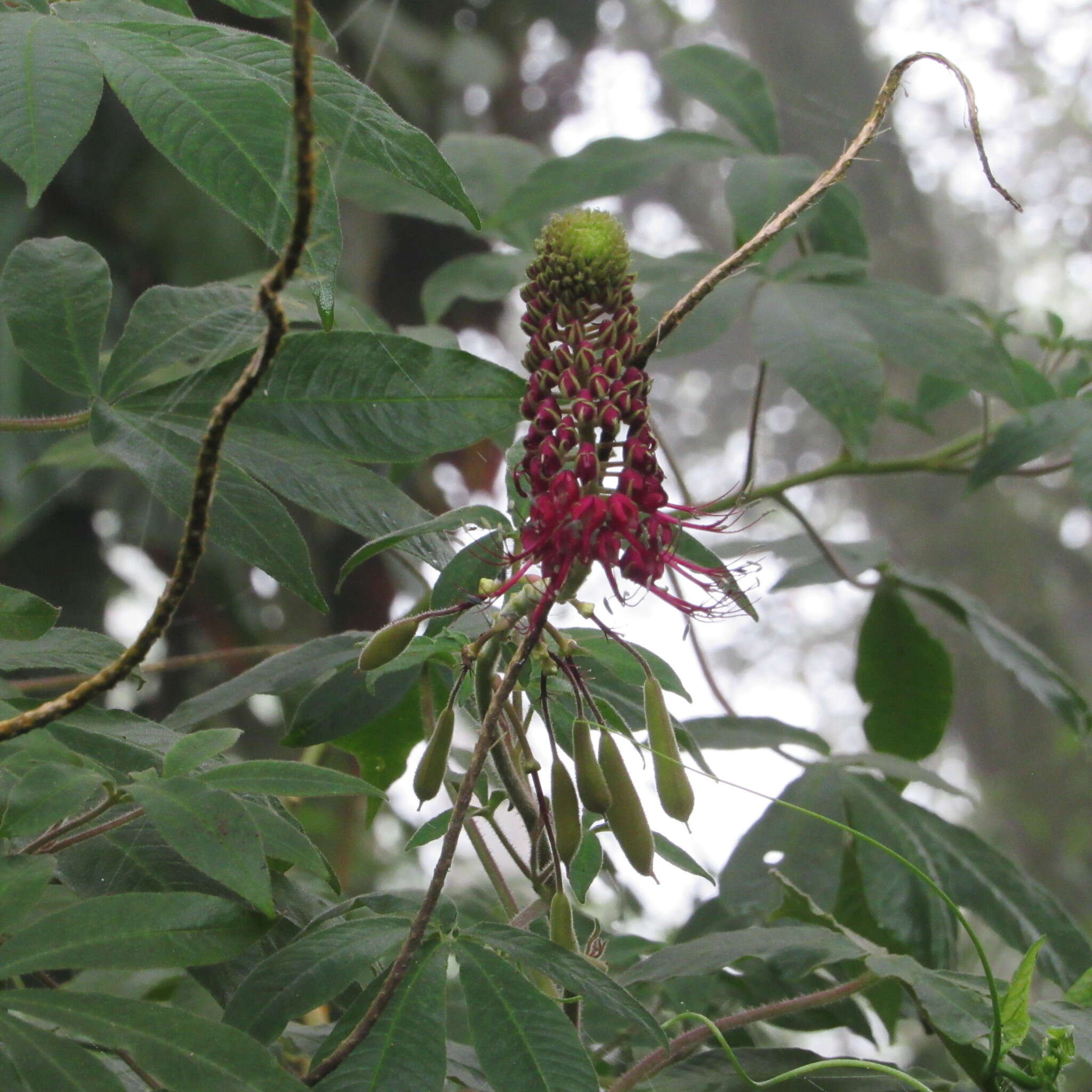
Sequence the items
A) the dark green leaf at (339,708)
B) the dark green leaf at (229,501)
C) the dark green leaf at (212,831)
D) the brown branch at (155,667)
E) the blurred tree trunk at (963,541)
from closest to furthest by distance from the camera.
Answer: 1. the dark green leaf at (212,831)
2. the dark green leaf at (229,501)
3. the dark green leaf at (339,708)
4. the brown branch at (155,667)
5. the blurred tree trunk at (963,541)

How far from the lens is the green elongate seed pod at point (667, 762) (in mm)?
499

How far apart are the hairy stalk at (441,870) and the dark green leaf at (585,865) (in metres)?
0.14

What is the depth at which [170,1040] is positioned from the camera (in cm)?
40

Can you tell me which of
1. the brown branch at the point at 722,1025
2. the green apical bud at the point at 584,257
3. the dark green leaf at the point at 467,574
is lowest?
the brown branch at the point at 722,1025

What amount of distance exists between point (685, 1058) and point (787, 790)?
31 cm

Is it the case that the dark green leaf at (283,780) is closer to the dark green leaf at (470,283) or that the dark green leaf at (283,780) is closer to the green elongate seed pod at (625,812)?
the green elongate seed pod at (625,812)

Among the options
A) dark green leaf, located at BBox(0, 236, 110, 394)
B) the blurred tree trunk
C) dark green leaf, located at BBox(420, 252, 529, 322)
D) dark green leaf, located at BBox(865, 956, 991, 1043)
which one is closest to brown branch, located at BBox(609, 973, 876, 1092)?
dark green leaf, located at BBox(865, 956, 991, 1043)

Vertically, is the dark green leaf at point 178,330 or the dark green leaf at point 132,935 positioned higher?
the dark green leaf at point 178,330

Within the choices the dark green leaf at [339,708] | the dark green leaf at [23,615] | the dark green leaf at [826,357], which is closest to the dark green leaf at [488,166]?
the dark green leaf at [826,357]

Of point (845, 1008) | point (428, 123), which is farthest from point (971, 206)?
point (845, 1008)

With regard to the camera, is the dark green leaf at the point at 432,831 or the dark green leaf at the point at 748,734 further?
the dark green leaf at the point at 748,734

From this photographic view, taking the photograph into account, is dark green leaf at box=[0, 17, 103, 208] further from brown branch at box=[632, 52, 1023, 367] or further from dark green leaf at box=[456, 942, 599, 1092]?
dark green leaf at box=[456, 942, 599, 1092]

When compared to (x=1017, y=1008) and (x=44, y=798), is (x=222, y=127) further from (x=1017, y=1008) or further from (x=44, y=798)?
(x=1017, y=1008)

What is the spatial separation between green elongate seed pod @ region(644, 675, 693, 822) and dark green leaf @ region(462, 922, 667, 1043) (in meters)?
0.08
